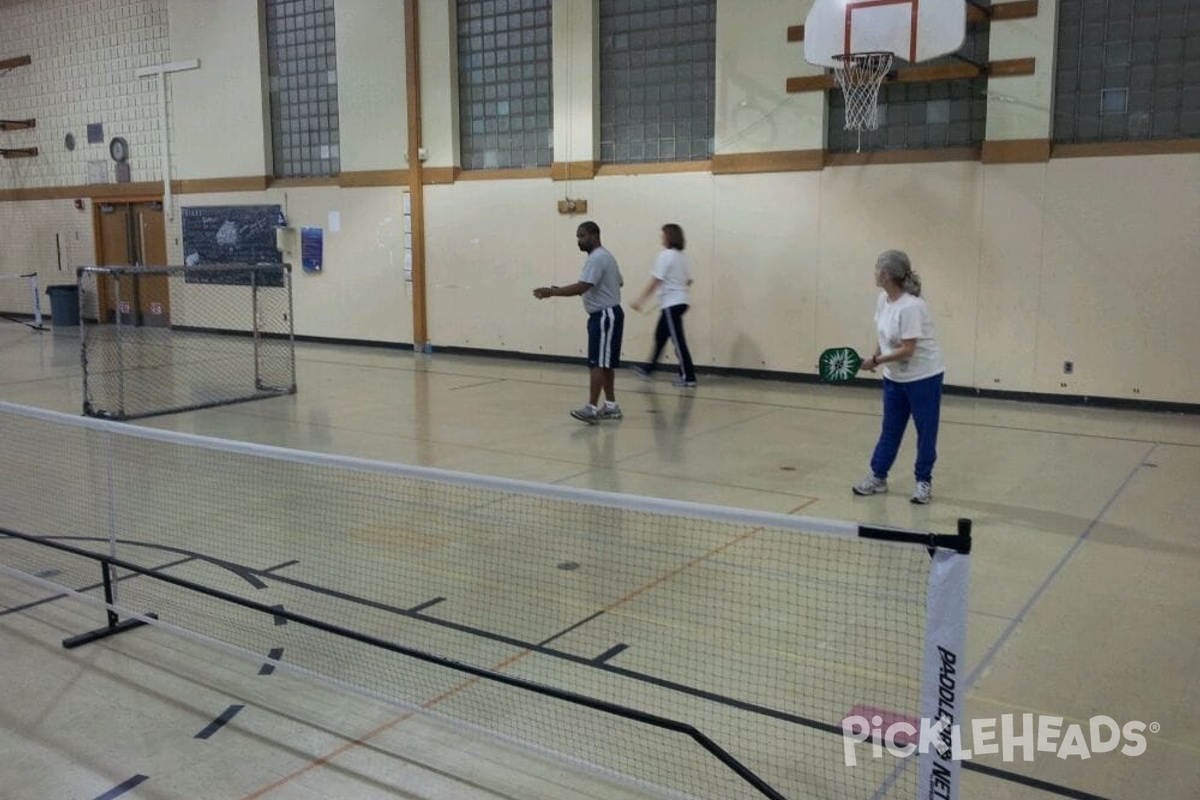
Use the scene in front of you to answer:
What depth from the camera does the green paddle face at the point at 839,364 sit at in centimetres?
702

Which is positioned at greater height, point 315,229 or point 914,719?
point 315,229

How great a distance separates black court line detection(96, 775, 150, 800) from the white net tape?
9.47 meters

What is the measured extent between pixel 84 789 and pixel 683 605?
2.73m

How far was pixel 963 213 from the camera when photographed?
36.6 feet

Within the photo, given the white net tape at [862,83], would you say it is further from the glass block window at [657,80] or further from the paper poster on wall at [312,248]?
the paper poster on wall at [312,248]

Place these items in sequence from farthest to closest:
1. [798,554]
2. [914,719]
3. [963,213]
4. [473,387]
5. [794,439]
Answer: [473,387] < [963,213] < [794,439] < [798,554] < [914,719]

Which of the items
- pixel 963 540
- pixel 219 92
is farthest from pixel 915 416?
pixel 219 92

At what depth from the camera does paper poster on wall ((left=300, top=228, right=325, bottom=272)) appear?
16812 mm

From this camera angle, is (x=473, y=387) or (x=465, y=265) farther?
(x=465, y=265)

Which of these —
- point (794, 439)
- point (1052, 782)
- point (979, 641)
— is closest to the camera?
point (1052, 782)

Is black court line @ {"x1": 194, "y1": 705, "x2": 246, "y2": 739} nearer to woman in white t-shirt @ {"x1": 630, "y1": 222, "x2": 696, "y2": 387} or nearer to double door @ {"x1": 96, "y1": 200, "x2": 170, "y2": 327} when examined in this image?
woman in white t-shirt @ {"x1": 630, "y1": 222, "x2": 696, "y2": 387}

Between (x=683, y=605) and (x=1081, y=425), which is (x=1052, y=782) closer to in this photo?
(x=683, y=605)

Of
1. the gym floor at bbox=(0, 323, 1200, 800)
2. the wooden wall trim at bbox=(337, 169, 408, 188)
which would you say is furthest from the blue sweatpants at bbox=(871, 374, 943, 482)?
the wooden wall trim at bbox=(337, 169, 408, 188)

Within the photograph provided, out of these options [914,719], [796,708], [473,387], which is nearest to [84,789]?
[796,708]
